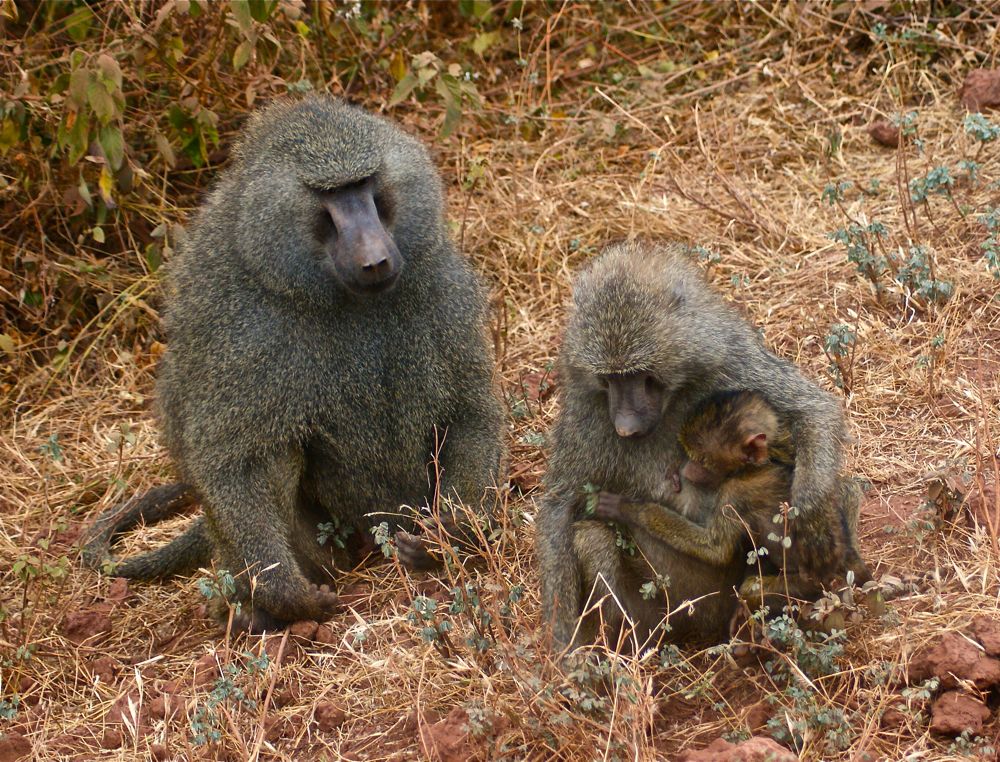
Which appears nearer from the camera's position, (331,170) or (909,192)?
(331,170)

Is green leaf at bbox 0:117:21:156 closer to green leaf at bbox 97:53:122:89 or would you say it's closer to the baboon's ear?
green leaf at bbox 97:53:122:89

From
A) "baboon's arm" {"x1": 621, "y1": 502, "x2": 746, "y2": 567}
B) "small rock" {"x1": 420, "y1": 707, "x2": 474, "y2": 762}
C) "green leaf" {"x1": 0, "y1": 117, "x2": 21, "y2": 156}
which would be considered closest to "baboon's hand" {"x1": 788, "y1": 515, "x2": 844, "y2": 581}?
"baboon's arm" {"x1": 621, "y1": 502, "x2": 746, "y2": 567}

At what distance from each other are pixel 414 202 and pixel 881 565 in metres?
1.67

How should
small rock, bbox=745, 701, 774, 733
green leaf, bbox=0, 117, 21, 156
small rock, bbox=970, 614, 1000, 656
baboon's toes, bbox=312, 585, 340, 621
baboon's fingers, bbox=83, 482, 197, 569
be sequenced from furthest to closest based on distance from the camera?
green leaf, bbox=0, 117, 21, 156, baboon's fingers, bbox=83, 482, 197, 569, baboon's toes, bbox=312, 585, 340, 621, small rock, bbox=745, 701, 774, 733, small rock, bbox=970, 614, 1000, 656

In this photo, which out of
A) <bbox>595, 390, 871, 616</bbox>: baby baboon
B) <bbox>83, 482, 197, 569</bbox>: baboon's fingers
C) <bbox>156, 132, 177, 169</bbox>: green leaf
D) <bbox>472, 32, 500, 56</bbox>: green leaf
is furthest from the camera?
<bbox>472, 32, 500, 56</bbox>: green leaf

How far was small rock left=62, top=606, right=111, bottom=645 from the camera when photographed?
4250 mm

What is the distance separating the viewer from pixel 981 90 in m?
5.82

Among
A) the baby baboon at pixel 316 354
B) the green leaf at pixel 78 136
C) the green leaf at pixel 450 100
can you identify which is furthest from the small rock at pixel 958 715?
the green leaf at pixel 78 136

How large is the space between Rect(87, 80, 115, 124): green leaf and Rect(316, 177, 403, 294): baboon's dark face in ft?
3.64

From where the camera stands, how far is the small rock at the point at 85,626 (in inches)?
167

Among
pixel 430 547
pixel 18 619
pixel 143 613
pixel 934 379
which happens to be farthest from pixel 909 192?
pixel 18 619

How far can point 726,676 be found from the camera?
11.5ft

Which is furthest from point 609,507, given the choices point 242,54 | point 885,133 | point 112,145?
point 885,133

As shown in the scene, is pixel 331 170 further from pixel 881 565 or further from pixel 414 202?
pixel 881 565
